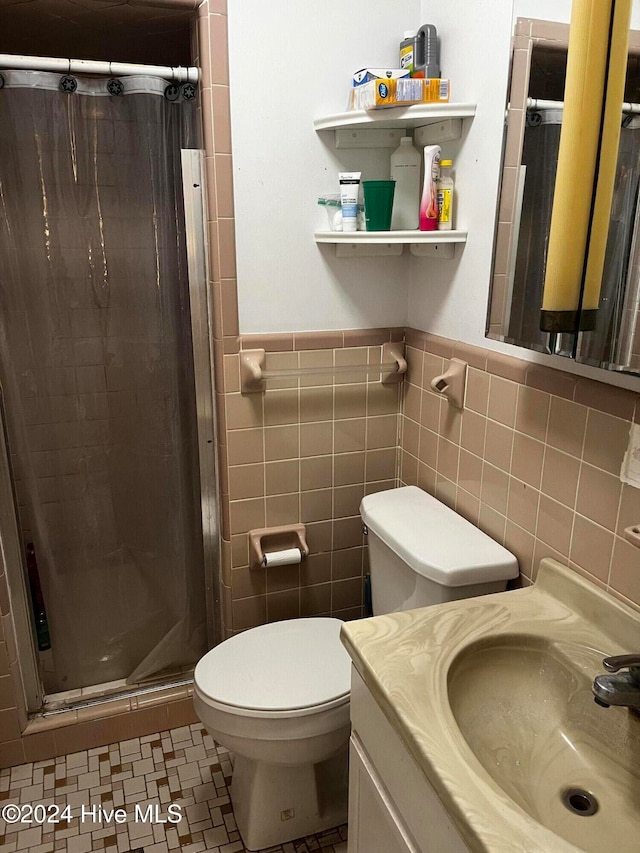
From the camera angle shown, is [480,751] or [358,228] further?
[358,228]

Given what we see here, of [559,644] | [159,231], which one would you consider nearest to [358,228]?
[159,231]

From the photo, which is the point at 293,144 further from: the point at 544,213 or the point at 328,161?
the point at 544,213

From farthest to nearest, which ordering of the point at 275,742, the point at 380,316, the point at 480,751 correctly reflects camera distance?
the point at 380,316 → the point at 275,742 → the point at 480,751

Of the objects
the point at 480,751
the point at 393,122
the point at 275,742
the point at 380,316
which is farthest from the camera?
the point at 380,316

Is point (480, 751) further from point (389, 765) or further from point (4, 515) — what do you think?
point (4, 515)

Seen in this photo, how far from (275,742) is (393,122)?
1.52 m

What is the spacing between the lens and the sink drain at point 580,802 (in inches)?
37.7

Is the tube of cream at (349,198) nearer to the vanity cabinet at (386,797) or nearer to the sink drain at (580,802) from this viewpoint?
the vanity cabinet at (386,797)

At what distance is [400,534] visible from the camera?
1.53 meters

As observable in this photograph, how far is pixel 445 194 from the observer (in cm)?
156

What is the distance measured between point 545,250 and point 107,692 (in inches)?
71.0

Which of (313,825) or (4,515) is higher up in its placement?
(4,515)

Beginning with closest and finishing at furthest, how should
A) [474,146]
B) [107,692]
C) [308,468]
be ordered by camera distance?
[474,146] < [308,468] < [107,692]

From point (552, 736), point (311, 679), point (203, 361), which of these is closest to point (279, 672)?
point (311, 679)
